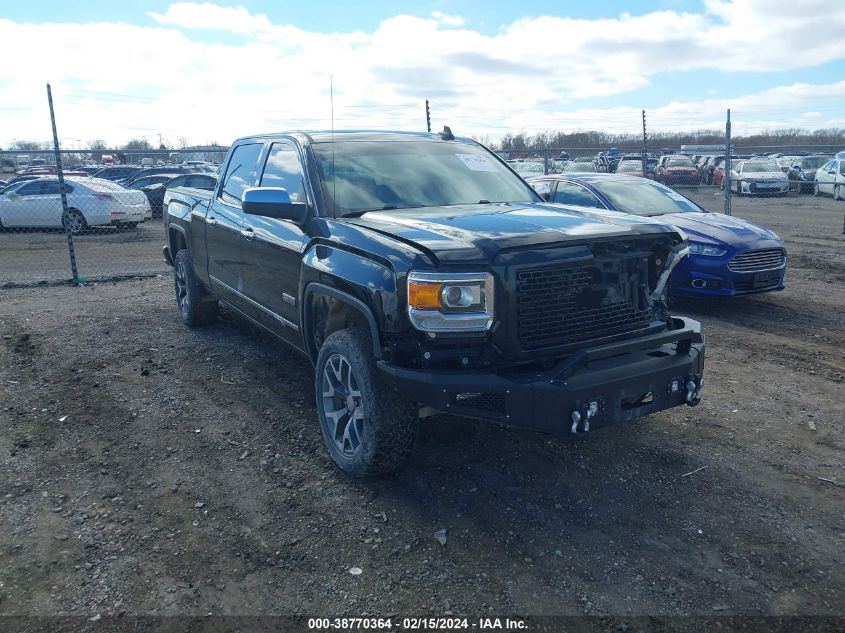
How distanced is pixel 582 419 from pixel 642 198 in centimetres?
628

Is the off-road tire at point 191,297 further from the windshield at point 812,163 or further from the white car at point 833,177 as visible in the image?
the windshield at point 812,163

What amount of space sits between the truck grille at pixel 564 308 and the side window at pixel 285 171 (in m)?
1.85

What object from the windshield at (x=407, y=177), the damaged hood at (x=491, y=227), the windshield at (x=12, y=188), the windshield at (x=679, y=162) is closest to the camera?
the damaged hood at (x=491, y=227)

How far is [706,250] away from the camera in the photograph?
799 cm

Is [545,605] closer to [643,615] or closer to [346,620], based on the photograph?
[643,615]

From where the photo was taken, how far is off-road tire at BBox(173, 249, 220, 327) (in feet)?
23.5

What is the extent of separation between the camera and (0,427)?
16.2 ft

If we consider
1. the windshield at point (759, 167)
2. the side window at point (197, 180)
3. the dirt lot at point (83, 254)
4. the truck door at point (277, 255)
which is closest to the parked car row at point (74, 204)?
the dirt lot at point (83, 254)

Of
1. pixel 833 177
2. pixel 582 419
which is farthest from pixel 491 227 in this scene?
pixel 833 177

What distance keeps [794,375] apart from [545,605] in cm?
391

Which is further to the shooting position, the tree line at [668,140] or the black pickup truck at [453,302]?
the tree line at [668,140]

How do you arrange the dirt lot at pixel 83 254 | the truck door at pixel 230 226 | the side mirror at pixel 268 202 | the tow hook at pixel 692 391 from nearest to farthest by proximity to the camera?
the tow hook at pixel 692 391 < the side mirror at pixel 268 202 < the truck door at pixel 230 226 < the dirt lot at pixel 83 254

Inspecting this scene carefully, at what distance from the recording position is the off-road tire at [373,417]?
146 inches

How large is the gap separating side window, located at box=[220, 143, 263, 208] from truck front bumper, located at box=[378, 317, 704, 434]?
2.83 m
